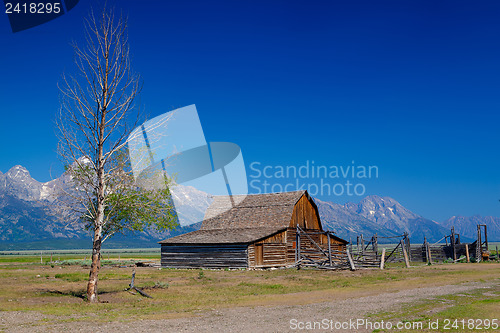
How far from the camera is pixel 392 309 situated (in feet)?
50.9

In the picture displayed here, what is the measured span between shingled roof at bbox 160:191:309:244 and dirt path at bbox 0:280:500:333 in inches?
988

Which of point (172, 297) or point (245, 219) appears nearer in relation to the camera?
point (172, 297)

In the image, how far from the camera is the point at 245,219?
51.2 meters

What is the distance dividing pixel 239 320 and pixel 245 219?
37.0 meters

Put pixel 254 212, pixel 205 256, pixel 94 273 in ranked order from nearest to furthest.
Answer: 1. pixel 94 273
2. pixel 205 256
3. pixel 254 212

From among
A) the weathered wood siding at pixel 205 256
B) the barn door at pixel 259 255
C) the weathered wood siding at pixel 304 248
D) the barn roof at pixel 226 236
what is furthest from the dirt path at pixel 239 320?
the weathered wood siding at pixel 304 248

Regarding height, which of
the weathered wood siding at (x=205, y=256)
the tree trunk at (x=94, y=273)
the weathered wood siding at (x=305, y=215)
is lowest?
the weathered wood siding at (x=205, y=256)

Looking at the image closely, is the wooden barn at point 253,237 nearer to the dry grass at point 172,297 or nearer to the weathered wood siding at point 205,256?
the weathered wood siding at point 205,256

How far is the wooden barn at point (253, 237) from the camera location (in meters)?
43.2

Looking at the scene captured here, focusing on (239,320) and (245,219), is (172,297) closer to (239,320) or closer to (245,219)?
(239,320)

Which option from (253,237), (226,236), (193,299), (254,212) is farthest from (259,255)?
(193,299)

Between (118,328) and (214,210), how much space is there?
42945 millimetres

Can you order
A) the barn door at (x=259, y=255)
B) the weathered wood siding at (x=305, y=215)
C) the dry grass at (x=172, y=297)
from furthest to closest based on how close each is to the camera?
the weathered wood siding at (x=305, y=215)
the barn door at (x=259, y=255)
the dry grass at (x=172, y=297)

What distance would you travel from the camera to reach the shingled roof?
148ft
